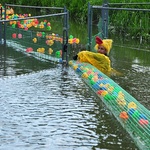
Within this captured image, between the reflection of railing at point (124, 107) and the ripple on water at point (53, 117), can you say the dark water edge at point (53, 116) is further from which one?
the reflection of railing at point (124, 107)

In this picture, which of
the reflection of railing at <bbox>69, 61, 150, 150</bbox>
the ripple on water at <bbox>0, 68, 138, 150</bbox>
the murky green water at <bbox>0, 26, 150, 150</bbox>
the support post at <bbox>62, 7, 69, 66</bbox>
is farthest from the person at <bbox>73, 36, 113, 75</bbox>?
the ripple on water at <bbox>0, 68, 138, 150</bbox>

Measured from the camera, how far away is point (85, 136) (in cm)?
700

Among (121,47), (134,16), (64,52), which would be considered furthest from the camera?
(134,16)

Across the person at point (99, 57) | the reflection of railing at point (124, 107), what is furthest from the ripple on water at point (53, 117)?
the person at point (99, 57)

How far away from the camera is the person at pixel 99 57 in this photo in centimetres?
1189

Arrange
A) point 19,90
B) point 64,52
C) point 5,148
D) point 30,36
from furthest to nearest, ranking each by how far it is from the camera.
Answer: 1. point 30,36
2. point 64,52
3. point 19,90
4. point 5,148

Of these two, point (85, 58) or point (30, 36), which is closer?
point (85, 58)

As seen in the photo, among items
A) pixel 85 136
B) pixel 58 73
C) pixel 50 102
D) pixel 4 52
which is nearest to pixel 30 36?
pixel 4 52

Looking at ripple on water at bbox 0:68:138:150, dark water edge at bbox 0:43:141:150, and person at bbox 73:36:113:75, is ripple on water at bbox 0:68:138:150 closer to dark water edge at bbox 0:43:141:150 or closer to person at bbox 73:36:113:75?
dark water edge at bbox 0:43:141:150

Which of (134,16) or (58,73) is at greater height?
(134,16)

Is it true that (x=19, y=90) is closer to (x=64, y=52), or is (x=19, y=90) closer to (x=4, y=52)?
(x=64, y=52)

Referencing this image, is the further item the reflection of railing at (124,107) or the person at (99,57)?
the person at (99,57)

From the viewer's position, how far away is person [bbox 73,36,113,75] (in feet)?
39.0

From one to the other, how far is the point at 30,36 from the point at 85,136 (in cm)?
774
